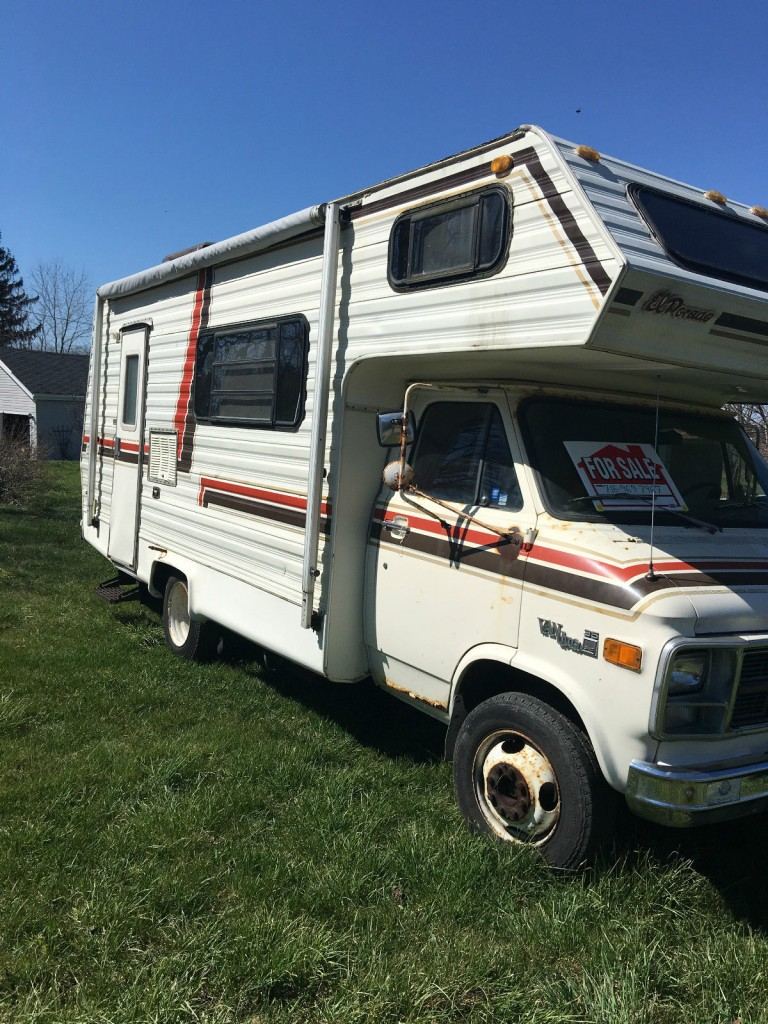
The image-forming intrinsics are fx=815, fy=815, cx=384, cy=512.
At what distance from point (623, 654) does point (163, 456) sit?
469 cm

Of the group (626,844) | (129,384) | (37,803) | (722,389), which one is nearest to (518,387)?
(722,389)

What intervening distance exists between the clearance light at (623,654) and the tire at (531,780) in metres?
0.42

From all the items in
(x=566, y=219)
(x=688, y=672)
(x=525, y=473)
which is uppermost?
(x=566, y=219)

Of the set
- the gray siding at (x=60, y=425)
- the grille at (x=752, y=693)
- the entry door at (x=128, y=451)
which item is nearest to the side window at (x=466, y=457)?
the grille at (x=752, y=693)

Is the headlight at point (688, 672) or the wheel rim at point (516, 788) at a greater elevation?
the headlight at point (688, 672)

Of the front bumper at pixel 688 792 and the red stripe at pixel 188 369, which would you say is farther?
the red stripe at pixel 188 369

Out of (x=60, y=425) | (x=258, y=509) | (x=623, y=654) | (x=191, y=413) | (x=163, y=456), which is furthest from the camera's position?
(x=60, y=425)

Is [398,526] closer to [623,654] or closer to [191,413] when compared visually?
[623,654]

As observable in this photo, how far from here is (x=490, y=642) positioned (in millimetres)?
3799

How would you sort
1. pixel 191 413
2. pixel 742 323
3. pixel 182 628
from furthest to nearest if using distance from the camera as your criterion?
pixel 182 628 < pixel 191 413 < pixel 742 323

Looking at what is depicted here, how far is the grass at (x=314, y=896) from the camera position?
110 inches

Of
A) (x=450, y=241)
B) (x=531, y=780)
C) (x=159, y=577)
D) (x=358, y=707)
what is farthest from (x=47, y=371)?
(x=531, y=780)

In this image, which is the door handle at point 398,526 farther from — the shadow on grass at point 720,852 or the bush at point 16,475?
the bush at point 16,475

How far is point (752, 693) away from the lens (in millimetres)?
3258
